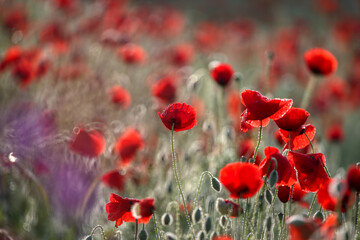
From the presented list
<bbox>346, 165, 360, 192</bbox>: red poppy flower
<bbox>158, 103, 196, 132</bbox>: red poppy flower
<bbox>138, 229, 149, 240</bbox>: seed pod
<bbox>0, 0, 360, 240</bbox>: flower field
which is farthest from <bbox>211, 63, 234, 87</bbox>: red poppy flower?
<bbox>346, 165, 360, 192</bbox>: red poppy flower

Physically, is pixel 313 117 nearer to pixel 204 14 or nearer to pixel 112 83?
pixel 112 83

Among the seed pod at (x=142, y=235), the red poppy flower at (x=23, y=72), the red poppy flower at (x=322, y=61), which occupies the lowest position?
the seed pod at (x=142, y=235)

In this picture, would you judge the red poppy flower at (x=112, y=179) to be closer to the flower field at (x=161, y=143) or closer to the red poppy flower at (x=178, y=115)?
the flower field at (x=161, y=143)

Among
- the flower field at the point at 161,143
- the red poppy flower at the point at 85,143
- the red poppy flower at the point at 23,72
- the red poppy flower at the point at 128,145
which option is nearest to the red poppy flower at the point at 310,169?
the flower field at the point at 161,143

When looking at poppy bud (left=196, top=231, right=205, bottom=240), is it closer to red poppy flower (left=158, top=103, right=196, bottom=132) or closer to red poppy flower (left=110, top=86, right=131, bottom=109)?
red poppy flower (left=158, top=103, right=196, bottom=132)

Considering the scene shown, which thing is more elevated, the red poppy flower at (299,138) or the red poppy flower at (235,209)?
the red poppy flower at (299,138)

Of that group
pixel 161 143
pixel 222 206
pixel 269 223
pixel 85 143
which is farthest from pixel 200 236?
pixel 161 143

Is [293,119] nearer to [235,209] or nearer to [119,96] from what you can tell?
[235,209]
